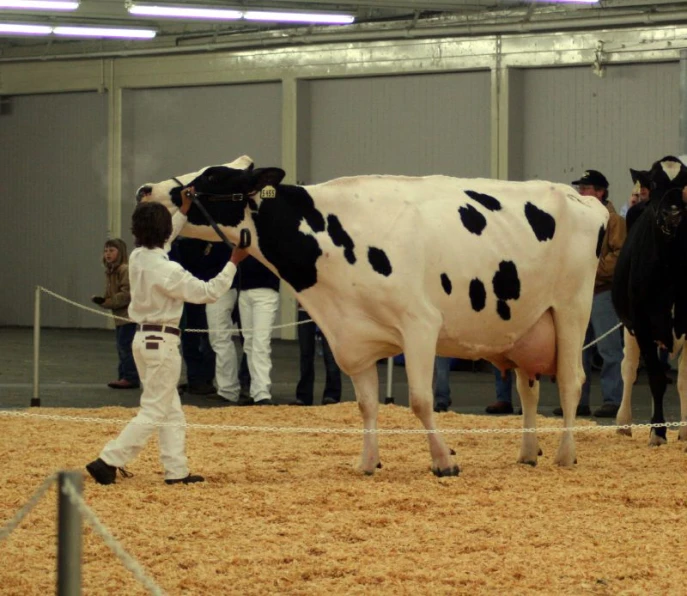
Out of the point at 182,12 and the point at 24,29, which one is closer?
the point at 182,12

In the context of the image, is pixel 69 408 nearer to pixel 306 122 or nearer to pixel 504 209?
pixel 504 209

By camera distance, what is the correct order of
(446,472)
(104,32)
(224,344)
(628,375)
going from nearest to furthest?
(446,472) < (628,375) < (224,344) < (104,32)

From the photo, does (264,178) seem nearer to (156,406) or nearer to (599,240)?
(156,406)

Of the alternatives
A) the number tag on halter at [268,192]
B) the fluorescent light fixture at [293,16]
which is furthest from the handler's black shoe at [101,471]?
the fluorescent light fixture at [293,16]

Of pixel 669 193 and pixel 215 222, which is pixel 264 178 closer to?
pixel 215 222

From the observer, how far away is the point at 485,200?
9711 millimetres

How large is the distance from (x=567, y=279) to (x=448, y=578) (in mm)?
3981

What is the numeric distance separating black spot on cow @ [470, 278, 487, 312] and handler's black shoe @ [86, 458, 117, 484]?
2.55 m

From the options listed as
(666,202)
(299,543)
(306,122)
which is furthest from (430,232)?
(306,122)

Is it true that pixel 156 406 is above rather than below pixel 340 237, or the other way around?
below

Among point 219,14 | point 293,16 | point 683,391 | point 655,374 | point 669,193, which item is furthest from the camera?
point 293,16

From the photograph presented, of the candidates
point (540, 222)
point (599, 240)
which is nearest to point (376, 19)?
point (599, 240)

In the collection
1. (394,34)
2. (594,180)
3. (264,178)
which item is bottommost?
(264,178)

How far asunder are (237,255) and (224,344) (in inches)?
221
